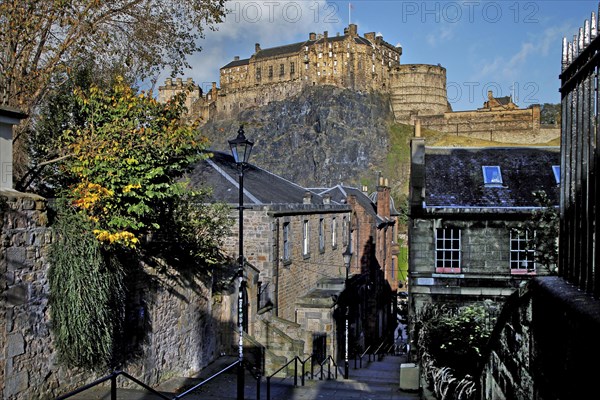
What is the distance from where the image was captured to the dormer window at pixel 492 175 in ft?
65.8

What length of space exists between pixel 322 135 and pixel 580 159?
9471 cm

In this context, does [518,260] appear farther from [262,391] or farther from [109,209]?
[109,209]

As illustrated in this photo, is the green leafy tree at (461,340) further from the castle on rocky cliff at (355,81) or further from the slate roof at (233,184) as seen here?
the castle on rocky cliff at (355,81)

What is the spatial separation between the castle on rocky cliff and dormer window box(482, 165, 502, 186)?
74354 mm

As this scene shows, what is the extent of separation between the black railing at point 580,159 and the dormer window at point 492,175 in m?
17.3

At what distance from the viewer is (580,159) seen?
3.12 metres

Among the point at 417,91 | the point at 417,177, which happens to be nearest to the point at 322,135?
the point at 417,91

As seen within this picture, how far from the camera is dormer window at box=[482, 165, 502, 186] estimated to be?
65.8ft

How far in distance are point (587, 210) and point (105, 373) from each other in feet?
29.7

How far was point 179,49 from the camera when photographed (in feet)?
46.1

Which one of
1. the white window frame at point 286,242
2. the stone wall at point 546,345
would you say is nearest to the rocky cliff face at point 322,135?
the white window frame at point 286,242

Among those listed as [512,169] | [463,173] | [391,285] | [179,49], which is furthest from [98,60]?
[391,285]

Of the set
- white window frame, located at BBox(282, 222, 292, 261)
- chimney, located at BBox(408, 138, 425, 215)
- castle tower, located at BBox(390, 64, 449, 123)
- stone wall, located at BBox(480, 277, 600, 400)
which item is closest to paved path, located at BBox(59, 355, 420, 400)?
white window frame, located at BBox(282, 222, 292, 261)

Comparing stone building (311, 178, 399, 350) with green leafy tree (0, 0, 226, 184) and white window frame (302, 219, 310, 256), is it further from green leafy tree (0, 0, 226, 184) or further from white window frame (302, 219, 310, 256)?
green leafy tree (0, 0, 226, 184)
